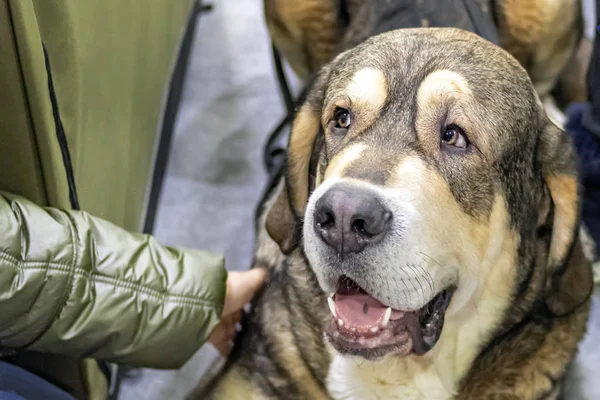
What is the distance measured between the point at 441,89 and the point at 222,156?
5.54ft

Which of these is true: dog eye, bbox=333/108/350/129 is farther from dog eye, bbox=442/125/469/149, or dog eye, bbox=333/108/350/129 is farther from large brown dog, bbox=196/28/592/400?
dog eye, bbox=442/125/469/149

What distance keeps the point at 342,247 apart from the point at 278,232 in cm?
49

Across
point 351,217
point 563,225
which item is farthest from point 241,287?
point 563,225

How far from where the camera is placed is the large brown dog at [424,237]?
1.36 meters

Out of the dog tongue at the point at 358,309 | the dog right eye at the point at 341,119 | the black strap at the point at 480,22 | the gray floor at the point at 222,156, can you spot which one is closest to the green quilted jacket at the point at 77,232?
the dog tongue at the point at 358,309

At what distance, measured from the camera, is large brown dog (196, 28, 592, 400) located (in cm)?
136

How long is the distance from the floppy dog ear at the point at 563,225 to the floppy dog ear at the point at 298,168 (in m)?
0.54

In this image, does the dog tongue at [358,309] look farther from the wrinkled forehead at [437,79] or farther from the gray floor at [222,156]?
the gray floor at [222,156]

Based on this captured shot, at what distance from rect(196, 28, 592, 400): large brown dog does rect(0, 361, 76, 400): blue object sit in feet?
1.45

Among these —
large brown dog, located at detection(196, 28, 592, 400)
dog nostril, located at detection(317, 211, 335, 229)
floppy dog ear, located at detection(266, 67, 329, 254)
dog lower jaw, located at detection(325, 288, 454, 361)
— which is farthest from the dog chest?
dog nostril, located at detection(317, 211, 335, 229)

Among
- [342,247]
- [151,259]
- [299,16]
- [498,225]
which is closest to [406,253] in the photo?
[342,247]

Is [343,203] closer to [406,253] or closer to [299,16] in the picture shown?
[406,253]

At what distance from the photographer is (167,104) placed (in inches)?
106

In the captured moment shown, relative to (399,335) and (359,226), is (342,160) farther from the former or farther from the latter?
(399,335)
